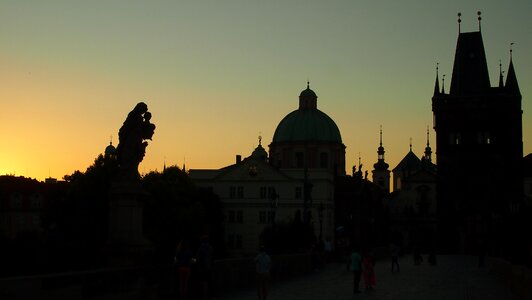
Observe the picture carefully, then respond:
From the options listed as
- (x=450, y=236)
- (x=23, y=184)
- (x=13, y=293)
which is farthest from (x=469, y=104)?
(x=13, y=293)

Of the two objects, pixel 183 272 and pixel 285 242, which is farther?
pixel 285 242

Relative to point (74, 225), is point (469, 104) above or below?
above

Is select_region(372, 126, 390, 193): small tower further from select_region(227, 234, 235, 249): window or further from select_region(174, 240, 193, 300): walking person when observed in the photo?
select_region(174, 240, 193, 300): walking person

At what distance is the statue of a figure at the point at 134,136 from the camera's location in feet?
72.7

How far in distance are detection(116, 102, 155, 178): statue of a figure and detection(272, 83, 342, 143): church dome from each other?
9703cm

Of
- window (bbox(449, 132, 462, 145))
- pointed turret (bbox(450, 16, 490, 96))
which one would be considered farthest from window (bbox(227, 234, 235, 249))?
pointed turret (bbox(450, 16, 490, 96))

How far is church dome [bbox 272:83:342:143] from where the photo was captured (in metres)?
120

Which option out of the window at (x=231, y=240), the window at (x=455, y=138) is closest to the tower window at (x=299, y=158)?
the window at (x=231, y=240)

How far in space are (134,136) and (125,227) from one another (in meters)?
2.40

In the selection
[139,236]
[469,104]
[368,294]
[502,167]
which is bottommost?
[368,294]

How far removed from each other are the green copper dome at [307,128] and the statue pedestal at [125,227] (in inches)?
3861

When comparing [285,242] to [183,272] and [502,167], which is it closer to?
[183,272]

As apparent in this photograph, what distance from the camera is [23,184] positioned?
115 metres

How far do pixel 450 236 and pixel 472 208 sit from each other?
441cm
